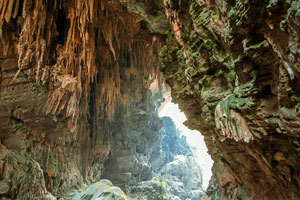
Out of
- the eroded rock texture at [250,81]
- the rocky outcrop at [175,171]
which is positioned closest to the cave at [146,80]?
the eroded rock texture at [250,81]

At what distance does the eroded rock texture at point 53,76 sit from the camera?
20.8 ft

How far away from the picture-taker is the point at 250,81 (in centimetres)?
322

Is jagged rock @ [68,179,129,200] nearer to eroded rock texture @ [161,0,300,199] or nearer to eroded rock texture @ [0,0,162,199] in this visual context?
eroded rock texture @ [0,0,162,199]

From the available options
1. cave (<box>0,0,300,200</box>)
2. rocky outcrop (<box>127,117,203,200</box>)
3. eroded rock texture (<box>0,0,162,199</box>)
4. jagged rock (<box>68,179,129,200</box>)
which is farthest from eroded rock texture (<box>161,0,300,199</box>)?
rocky outcrop (<box>127,117,203,200</box>)

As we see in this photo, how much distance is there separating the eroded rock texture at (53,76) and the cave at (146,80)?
0.04 m

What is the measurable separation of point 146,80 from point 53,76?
286 inches

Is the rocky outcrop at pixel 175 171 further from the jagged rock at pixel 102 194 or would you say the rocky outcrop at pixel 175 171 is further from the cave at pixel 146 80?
the jagged rock at pixel 102 194

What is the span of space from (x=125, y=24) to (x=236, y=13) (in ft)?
21.1

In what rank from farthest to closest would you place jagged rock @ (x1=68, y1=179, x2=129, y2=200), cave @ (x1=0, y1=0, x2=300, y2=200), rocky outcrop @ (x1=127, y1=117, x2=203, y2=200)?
rocky outcrop @ (x1=127, y1=117, x2=203, y2=200), jagged rock @ (x1=68, y1=179, x2=129, y2=200), cave @ (x1=0, y1=0, x2=300, y2=200)

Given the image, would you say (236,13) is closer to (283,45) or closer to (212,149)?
(283,45)

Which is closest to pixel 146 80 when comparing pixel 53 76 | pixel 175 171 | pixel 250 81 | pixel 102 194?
pixel 53 76

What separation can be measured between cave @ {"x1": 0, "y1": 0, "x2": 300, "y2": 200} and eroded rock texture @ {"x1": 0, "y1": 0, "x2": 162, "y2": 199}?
0.12 feet

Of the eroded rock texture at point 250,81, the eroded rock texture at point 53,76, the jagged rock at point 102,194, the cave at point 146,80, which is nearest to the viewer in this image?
the eroded rock texture at point 250,81

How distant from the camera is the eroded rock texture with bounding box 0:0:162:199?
6340 mm
